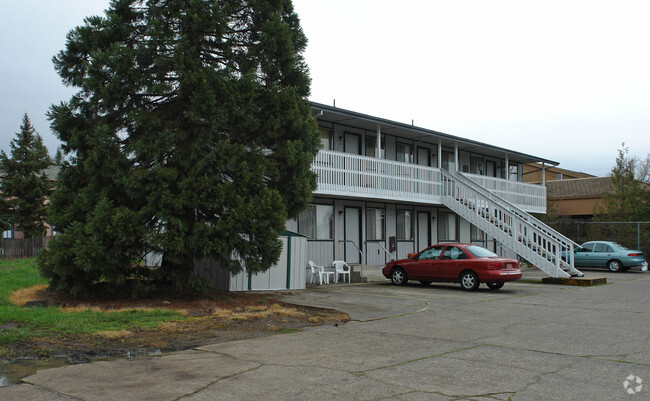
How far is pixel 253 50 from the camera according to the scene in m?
13.0

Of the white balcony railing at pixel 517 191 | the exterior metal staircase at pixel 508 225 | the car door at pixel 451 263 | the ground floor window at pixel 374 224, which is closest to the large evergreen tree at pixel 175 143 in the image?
the car door at pixel 451 263

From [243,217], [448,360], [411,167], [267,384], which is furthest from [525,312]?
[411,167]

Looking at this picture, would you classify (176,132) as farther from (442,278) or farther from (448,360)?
(442,278)

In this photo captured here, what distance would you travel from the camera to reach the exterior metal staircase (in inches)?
776

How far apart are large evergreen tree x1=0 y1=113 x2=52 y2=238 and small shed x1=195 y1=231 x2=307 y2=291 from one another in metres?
21.7

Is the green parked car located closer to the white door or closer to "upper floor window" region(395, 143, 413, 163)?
"upper floor window" region(395, 143, 413, 163)

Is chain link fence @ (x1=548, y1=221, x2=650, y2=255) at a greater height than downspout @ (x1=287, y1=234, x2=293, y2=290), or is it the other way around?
chain link fence @ (x1=548, y1=221, x2=650, y2=255)

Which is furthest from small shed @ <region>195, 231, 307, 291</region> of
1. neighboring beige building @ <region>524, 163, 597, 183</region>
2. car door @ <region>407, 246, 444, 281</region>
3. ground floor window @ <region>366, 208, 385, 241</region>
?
neighboring beige building @ <region>524, 163, 597, 183</region>

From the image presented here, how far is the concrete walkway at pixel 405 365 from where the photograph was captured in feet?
18.2

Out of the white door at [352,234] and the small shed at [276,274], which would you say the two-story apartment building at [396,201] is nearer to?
the white door at [352,234]

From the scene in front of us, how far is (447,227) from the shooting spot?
89.2ft

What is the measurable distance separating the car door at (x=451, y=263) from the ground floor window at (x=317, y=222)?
16.5 ft

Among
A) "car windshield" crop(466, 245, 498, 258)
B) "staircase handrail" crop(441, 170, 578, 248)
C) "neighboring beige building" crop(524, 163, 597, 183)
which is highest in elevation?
"neighboring beige building" crop(524, 163, 597, 183)

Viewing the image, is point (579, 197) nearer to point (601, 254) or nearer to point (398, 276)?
point (601, 254)
